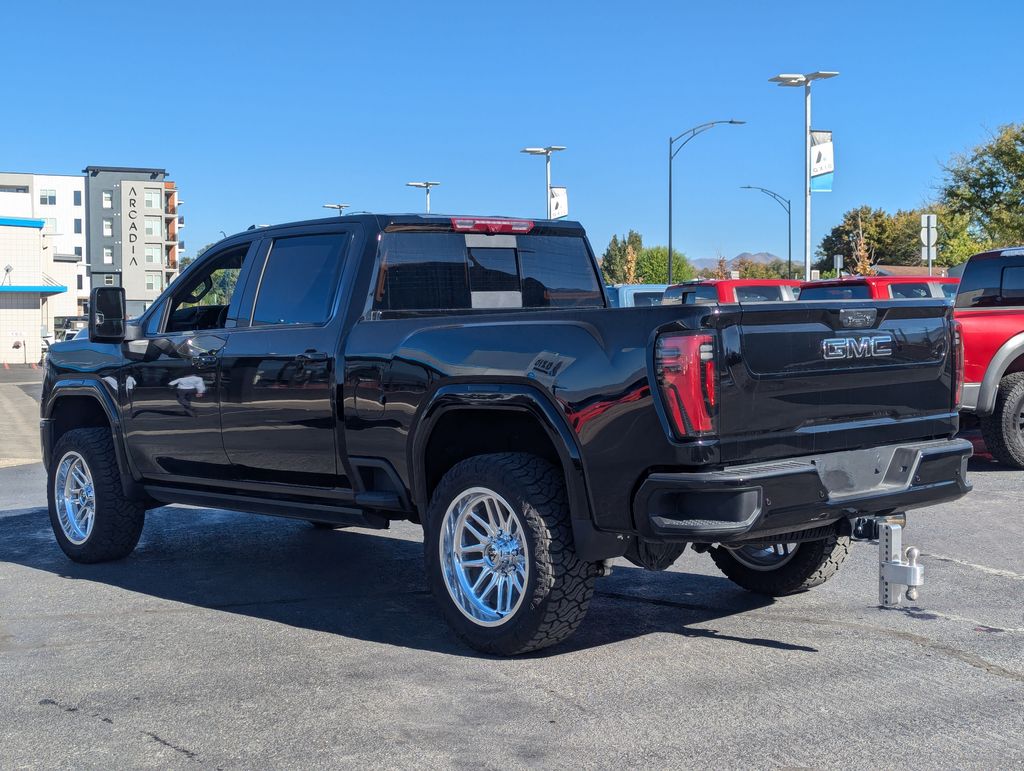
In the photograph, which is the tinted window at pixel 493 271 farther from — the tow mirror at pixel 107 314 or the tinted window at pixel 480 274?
the tow mirror at pixel 107 314

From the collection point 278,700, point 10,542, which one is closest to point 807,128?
point 10,542

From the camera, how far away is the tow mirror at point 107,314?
7031mm

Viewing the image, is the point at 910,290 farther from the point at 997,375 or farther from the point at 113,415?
the point at 113,415

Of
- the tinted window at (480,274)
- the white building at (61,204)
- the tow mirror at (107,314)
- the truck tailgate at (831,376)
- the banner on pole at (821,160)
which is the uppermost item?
the white building at (61,204)

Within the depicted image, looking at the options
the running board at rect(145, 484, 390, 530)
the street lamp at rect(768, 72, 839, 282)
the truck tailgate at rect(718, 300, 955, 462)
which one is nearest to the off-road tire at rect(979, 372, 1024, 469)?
the truck tailgate at rect(718, 300, 955, 462)

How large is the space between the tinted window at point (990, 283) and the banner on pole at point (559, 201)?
3619 centimetres

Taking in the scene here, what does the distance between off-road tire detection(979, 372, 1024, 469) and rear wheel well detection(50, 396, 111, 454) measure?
7.70m

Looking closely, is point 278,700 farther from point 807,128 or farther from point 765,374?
point 807,128

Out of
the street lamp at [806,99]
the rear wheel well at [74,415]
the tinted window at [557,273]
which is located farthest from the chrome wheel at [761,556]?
the street lamp at [806,99]

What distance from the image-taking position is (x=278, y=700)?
472cm

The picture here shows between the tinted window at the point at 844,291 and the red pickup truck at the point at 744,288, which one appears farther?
the red pickup truck at the point at 744,288

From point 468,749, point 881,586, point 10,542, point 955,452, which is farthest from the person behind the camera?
point 10,542

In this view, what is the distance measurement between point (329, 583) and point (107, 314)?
1.99m

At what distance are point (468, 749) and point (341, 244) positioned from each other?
2.95 meters
